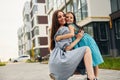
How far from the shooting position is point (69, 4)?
107ft

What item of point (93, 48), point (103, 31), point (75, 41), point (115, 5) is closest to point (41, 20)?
point (103, 31)

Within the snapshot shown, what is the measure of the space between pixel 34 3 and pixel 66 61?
57.8m

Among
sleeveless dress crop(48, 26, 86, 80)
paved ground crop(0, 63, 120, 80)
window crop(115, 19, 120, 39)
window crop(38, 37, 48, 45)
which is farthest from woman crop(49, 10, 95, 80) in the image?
window crop(38, 37, 48, 45)

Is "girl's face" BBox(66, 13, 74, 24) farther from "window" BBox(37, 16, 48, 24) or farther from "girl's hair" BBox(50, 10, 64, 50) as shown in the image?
"window" BBox(37, 16, 48, 24)

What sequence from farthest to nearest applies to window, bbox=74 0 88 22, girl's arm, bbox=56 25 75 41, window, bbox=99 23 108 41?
window, bbox=74 0 88 22 → window, bbox=99 23 108 41 → girl's arm, bbox=56 25 75 41

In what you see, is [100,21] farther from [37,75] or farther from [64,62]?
[64,62]

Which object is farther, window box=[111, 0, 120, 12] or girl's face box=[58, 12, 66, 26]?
window box=[111, 0, 120, 12]

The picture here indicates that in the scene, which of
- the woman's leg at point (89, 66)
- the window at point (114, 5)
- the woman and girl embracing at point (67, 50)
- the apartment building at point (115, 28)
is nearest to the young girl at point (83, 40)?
the woman and girl embracing at point (67, 50)

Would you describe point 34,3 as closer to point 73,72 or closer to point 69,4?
point 69,4

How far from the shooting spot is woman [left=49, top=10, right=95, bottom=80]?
4496 mm

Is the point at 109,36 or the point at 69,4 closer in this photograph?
the point at 109,36

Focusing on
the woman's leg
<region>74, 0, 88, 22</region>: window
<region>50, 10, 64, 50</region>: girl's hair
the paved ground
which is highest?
<region>74, 0, 88, 22</region>: window

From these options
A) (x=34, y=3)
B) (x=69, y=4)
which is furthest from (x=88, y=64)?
(x=34, y=3)

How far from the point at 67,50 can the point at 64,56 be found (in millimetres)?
213
